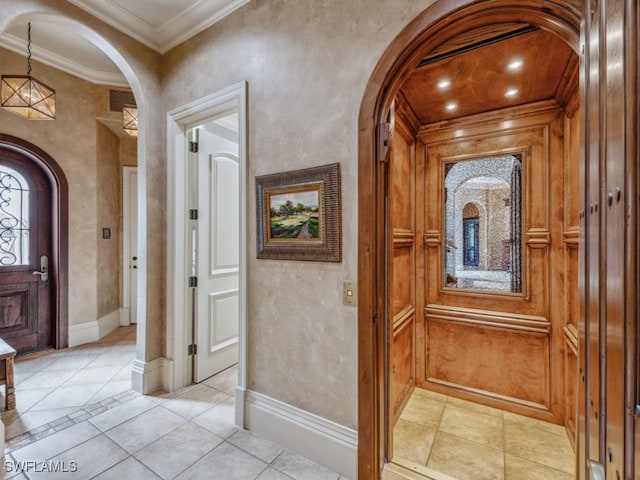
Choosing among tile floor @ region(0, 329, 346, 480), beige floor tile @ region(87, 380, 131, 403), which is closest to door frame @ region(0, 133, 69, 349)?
tile floor @ region(0, 329, 346, 480)

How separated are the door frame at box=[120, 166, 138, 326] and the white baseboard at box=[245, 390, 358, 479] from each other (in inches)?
137

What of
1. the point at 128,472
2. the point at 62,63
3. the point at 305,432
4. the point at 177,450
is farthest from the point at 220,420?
the point at 62,63

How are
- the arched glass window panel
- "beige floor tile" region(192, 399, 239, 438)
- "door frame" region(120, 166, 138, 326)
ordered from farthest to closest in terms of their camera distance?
"door frame" region(120, 166, 138, 326)
the arched glass window panel
"beige floor tile" region(192, 399, 239, 438)

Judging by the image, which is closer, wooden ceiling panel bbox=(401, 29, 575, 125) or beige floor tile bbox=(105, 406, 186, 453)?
wooden ceiling panel bbox=(401, 29, 575, 125)

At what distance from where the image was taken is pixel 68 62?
346cm

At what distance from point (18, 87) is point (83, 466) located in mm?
2897

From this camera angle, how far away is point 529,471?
70.9 inches

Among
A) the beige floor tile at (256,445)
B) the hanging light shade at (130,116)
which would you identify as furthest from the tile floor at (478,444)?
the hanging light shade at (130,116)

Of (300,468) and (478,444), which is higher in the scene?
(300,468)

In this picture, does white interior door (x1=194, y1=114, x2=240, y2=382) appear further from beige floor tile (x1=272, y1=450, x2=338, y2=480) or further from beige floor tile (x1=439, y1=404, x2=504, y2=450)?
beige floor tile (x1=439, y1=404, x2=504, y2=450)

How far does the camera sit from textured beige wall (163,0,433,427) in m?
1.64

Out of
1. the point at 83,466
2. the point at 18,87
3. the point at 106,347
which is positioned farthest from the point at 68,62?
the point at 83,466

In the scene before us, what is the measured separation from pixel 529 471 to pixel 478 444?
30cm

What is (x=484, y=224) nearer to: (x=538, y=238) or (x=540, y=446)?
(x=538, y=238)
